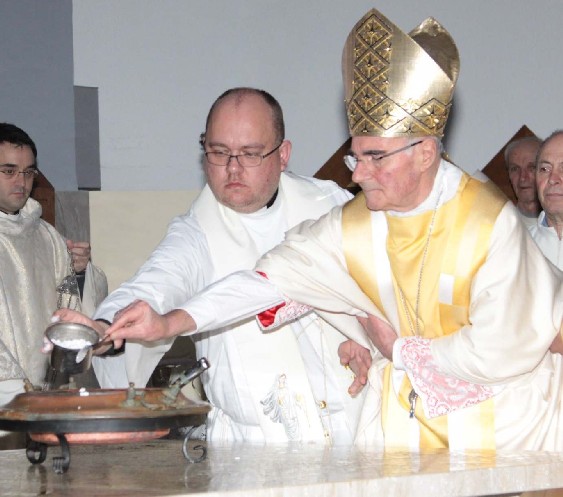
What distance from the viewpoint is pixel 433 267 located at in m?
4.04

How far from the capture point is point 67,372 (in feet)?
11.3

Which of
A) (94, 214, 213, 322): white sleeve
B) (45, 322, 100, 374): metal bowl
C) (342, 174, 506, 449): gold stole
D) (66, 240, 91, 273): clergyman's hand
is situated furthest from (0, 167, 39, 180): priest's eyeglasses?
(45, 322, 100, 374): metal bowl

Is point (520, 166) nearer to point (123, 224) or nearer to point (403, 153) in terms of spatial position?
point (123, 224)

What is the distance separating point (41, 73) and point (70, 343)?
14.2ft

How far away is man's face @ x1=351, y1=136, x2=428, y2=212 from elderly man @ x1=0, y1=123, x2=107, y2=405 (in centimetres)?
291

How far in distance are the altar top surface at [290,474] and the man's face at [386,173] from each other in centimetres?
83

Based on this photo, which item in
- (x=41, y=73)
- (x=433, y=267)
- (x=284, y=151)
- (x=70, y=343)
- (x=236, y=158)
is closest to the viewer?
(x=70, y=343)

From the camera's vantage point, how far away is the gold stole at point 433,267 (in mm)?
3934

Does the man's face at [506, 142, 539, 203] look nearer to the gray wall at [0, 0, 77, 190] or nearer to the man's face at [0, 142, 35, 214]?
the gray wall at [0, 0, 77, 190]

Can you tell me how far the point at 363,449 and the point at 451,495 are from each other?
2.25 ft

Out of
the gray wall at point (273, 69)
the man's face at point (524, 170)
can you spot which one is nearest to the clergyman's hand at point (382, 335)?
the man's face at point (524, 170)

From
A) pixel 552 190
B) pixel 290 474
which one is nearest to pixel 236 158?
pixel 552 190

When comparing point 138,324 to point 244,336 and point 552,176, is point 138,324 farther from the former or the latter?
point 552,176

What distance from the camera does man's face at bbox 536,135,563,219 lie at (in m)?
5.50
